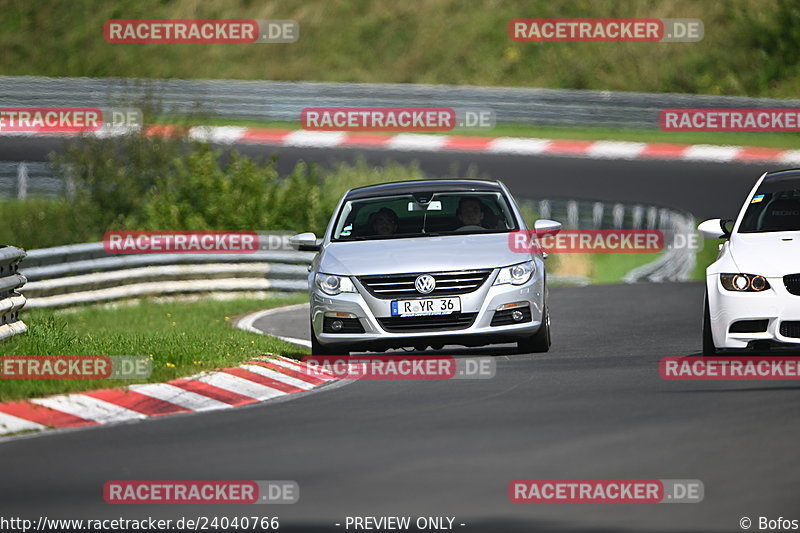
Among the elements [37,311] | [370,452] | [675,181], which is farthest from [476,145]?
[370,452]

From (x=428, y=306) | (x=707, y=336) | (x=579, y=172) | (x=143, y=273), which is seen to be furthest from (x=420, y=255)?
(x=579, y=172)

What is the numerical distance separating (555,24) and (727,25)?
15.0 feet

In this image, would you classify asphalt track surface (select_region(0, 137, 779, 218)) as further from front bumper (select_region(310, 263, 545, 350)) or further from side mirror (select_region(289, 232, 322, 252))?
front bumper (select_region(310, 263, 545, 350))

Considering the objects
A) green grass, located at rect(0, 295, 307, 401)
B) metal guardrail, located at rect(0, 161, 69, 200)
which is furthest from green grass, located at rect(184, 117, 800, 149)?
green grass, located at rect(0, 295, 307, 401)

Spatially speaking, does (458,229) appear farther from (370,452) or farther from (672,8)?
(672,8)

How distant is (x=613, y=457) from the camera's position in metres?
8.16

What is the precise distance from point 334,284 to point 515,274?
4.86 ft

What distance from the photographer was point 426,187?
14.2 m

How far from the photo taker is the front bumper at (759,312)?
459 inches

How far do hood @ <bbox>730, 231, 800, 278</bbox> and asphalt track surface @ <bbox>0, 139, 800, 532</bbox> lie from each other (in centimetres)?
113

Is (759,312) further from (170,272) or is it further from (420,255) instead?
(170,272)

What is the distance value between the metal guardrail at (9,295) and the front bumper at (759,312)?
5684 millimetres

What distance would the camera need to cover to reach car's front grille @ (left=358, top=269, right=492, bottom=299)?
42.1 feet

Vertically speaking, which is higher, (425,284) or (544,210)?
(544,210)
